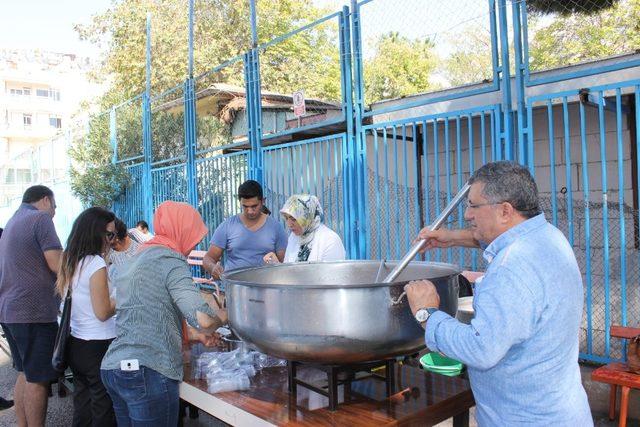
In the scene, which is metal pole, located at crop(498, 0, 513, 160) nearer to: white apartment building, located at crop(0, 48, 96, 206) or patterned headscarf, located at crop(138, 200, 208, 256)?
patterned headscarf, located at crop(138, 200, 208, 256)

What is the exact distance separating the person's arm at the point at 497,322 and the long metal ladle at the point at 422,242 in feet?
0.96

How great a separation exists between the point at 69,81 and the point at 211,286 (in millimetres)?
46018

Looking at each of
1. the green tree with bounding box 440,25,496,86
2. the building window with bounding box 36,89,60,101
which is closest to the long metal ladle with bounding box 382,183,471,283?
the green tree with bounding box 440,25,496,86

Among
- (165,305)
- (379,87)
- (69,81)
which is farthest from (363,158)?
(69,81)

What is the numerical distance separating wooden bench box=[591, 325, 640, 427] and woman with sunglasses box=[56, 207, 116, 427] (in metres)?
2.75

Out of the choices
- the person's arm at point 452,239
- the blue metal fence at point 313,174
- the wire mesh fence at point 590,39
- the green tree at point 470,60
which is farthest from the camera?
the green tree at point 470,60

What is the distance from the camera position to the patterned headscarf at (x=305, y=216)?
3215mm

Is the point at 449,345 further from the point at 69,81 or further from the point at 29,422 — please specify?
the point at 69,81

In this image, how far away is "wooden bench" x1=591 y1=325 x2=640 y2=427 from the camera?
311 centimetres

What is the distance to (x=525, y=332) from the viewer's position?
140 cm

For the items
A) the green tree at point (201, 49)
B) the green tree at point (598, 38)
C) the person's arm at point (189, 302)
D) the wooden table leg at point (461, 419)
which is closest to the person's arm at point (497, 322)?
the wooden table leg at point (461, 419)

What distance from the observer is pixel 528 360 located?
1.47 metres

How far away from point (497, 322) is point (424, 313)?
213 mm

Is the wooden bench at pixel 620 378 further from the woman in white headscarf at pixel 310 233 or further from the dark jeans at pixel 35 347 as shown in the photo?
the dark jeans at pixel 35 347
